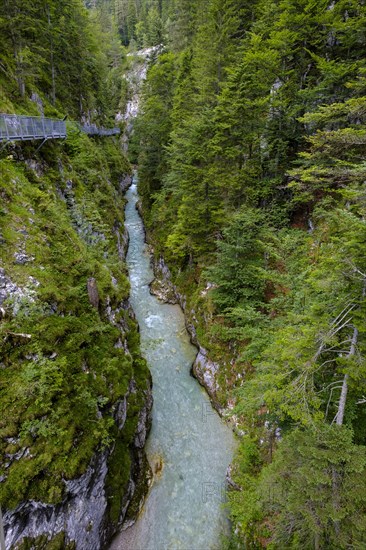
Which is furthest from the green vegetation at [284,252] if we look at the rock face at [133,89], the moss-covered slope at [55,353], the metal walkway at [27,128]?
the rock face at [133,89]

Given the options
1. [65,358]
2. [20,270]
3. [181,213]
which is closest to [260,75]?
[181,213]

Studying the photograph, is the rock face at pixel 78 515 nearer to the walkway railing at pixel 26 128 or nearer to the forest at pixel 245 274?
the forest at pixel 245 274

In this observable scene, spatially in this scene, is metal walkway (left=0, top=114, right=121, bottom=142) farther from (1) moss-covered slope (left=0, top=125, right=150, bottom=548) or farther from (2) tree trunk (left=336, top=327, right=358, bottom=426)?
(2) tree trunk (left=336, top=327, right=358, bottom=426)

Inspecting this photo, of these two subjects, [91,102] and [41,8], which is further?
[91,102]

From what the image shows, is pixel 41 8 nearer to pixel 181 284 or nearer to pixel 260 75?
pixel 260 75

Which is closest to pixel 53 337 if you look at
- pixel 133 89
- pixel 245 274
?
pixel 245 274

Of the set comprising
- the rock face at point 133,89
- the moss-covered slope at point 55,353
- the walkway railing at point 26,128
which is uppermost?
the rock face at point 133,89
